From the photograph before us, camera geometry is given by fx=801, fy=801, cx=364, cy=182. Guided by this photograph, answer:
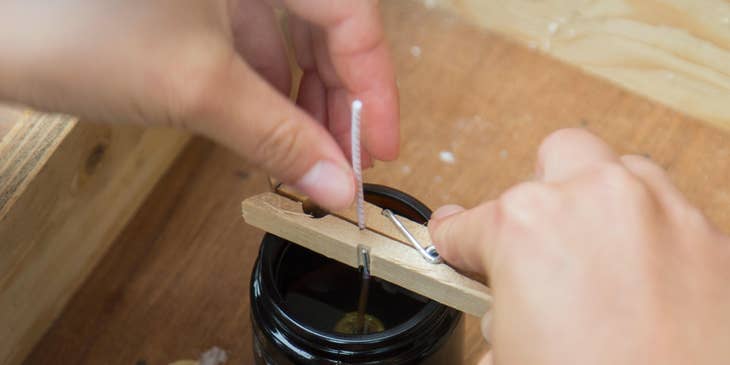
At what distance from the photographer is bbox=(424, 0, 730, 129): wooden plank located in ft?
1.85

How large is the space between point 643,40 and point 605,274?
1.18 ft

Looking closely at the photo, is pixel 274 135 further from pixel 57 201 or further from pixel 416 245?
pixel 57 201

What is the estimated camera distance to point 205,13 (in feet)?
0.99

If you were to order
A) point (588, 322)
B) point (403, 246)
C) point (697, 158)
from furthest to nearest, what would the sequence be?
point (697, 158), point (403, 246), point (588, 322)

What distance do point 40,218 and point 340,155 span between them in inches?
8.1

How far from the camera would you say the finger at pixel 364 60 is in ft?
1.24

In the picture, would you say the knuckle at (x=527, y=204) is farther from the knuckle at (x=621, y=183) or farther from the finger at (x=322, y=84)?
the finger at (x=322, y=84)

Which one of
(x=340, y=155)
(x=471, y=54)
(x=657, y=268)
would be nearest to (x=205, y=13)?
(x=340, y=155)

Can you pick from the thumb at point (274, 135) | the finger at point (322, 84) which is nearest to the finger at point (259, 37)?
the finger at point (322, 84)

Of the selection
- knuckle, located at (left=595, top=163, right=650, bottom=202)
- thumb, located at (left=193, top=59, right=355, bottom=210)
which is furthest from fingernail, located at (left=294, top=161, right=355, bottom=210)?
knuckle, located at (left=595, top=163, right=650, bottom=202)

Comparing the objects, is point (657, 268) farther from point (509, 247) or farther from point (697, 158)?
point (697, 158)

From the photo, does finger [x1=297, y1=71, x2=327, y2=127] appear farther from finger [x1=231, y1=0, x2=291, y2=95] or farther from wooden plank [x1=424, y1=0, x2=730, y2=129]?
wooden plank [x1=424, y1=0, x2=730, y2=129]

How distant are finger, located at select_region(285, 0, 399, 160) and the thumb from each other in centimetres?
7

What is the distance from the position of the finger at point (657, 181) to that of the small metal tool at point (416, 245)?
9 centimetres
